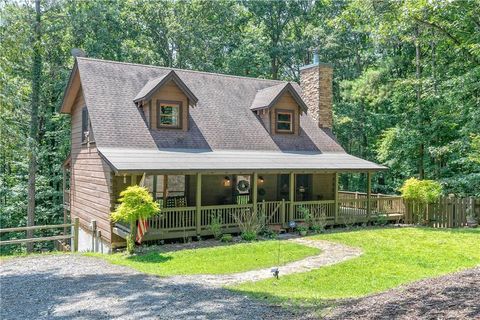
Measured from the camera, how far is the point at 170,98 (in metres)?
16.2

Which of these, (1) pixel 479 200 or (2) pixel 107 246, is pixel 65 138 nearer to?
(2) pixel 107 246

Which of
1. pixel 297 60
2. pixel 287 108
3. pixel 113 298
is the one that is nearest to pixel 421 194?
pixel 287 108

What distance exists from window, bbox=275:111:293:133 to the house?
0.05m

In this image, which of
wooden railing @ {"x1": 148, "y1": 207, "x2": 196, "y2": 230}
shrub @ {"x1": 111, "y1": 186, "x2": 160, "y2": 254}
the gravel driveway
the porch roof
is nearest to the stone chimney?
the porch roof

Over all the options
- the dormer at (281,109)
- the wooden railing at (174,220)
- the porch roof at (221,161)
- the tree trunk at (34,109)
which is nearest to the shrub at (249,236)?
the wooden railing at (174,220)

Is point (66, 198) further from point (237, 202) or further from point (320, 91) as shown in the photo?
point (320, 91)

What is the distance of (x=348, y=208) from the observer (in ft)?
60.3

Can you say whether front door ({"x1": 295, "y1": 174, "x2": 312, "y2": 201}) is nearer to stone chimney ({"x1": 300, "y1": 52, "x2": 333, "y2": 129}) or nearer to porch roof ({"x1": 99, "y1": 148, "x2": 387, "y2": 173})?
porch roof ({"x1": 99, "y1": 148, "x2": 387, "y2": 173})

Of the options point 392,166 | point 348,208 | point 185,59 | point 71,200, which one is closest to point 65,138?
point 71,200

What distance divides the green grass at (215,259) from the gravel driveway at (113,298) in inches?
35.6

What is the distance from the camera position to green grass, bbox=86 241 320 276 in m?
9.96

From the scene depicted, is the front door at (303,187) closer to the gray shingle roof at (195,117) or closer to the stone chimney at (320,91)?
the gray shingle roof at (195,117)

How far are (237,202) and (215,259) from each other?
557 centimetres

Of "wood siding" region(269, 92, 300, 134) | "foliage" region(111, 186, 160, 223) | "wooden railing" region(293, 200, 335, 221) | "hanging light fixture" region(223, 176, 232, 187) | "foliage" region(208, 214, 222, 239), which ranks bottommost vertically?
"foliage" region(208, 214, 222, 239)
